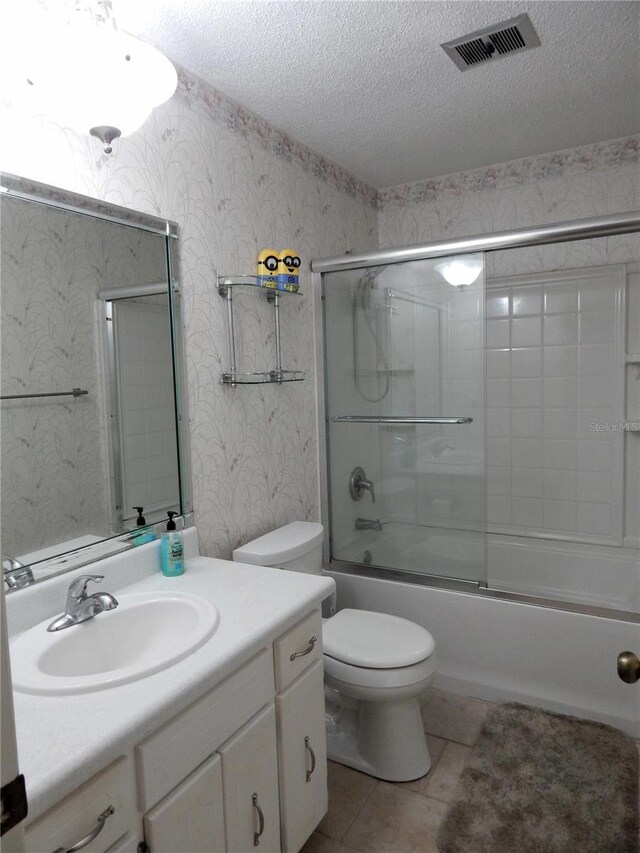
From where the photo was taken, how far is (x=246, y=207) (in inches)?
87.6

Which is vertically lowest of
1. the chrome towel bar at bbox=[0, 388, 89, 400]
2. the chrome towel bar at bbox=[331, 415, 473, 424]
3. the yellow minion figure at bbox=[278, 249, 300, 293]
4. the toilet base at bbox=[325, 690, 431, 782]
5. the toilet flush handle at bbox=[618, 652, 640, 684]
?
the toilet base at bbox=[325, 690, 431, 782]

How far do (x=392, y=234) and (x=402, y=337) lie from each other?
0.98m

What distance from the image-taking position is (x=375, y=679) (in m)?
1.88

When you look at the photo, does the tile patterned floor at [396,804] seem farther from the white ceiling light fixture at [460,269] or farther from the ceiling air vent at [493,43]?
the ceiling air vent at [493,43]

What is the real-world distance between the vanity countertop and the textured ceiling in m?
1.60

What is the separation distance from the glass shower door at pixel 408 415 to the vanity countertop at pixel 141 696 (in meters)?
1.11

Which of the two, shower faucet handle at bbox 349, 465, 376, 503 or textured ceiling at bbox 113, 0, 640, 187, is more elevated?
textured ceiling at bbox 113, 0, 640, 187

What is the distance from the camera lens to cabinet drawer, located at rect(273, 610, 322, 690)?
4.72 feet

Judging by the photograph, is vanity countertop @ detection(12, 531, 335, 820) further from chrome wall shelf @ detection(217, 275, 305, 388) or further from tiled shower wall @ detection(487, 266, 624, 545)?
tiled shower wall @ detection(487, 266, 624, 545)

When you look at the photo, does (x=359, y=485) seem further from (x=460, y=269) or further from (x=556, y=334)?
(x=556, y=334)

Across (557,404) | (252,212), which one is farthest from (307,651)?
(557,404)

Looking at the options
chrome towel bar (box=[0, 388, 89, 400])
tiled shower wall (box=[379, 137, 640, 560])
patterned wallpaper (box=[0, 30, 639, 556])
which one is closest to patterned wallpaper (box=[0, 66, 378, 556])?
patterned wallpaper (box=[0, 30, 639, 556])

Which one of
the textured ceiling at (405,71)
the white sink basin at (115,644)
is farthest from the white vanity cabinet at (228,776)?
the textured ceiling at (405,71)

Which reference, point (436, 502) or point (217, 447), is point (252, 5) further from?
point (436, 502)
